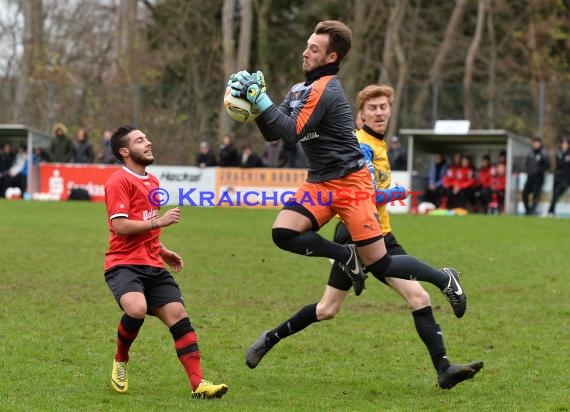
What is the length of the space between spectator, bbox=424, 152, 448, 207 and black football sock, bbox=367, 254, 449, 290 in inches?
771

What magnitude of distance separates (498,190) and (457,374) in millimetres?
19855

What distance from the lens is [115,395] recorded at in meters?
6.63

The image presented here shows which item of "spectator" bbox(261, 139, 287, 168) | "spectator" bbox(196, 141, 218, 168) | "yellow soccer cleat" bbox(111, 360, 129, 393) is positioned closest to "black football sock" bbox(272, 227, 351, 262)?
"yellow soccer cleat" bbox(111, 360, 129, 393)

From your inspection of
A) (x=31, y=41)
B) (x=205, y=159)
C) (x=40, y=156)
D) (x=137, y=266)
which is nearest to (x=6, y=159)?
(x=40, y=156)

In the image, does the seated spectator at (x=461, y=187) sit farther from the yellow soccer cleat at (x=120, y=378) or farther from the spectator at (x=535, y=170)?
the yellow soccer cleat at (x=120, y=378)

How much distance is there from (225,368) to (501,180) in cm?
1937

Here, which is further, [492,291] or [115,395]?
[492,291]

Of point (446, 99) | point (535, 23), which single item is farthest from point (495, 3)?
point (446, 99)

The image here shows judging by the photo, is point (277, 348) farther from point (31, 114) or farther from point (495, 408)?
point (31, 114)

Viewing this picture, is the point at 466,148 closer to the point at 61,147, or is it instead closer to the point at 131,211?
the point at 61,147

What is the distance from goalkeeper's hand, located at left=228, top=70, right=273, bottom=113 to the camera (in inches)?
241

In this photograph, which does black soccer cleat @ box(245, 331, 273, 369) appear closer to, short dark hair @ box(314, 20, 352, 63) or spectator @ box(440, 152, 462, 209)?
short dark hair @ box(314, 20, 352, 63)

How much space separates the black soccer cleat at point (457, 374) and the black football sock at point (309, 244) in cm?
98

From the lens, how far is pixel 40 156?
94.9 feet
